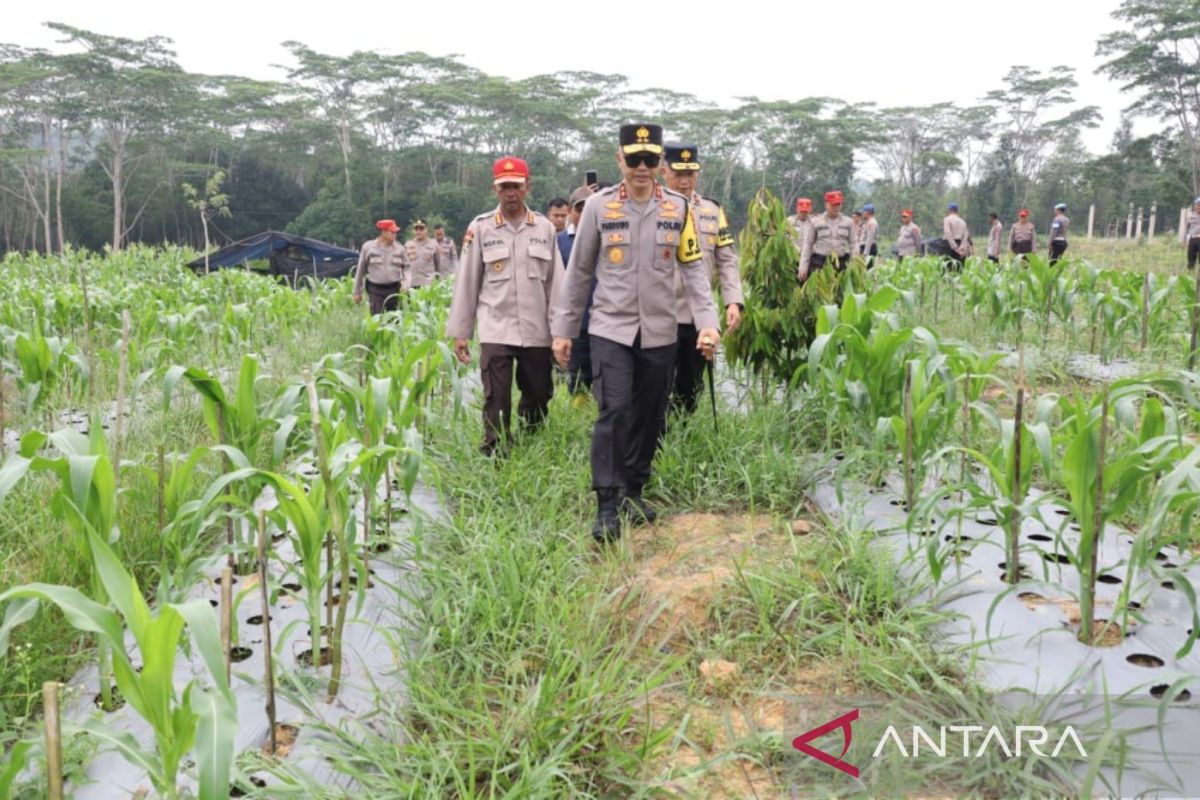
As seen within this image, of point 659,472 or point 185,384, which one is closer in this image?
point 659,472

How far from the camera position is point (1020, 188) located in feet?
137

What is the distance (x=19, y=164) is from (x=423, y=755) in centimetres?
3819

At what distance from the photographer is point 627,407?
129 inches

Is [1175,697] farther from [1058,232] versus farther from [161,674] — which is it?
[1058,232]

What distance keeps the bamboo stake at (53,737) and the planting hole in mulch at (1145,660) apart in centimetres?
Answer: 219

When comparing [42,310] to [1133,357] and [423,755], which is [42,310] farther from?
[1133,357]

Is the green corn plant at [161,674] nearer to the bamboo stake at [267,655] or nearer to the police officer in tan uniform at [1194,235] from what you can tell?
the bamboo stake at [267,655]

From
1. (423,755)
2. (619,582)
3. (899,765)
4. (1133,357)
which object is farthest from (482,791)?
(1133,357)

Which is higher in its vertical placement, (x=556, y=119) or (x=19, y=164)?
(x=556, y=119)

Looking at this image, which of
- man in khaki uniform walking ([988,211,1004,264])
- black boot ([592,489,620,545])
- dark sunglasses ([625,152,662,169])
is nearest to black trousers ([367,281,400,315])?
dark sunglasses ([625,152,662,169])

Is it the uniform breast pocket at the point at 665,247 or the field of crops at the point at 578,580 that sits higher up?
the uniform breast pocket at the point at 665,247

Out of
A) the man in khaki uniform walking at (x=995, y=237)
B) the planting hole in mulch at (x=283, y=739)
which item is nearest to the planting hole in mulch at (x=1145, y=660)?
the planting hole in mulch at (x=283, y=739)

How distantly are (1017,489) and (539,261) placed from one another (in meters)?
2.45

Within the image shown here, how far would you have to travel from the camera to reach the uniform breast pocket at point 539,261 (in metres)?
4.13
